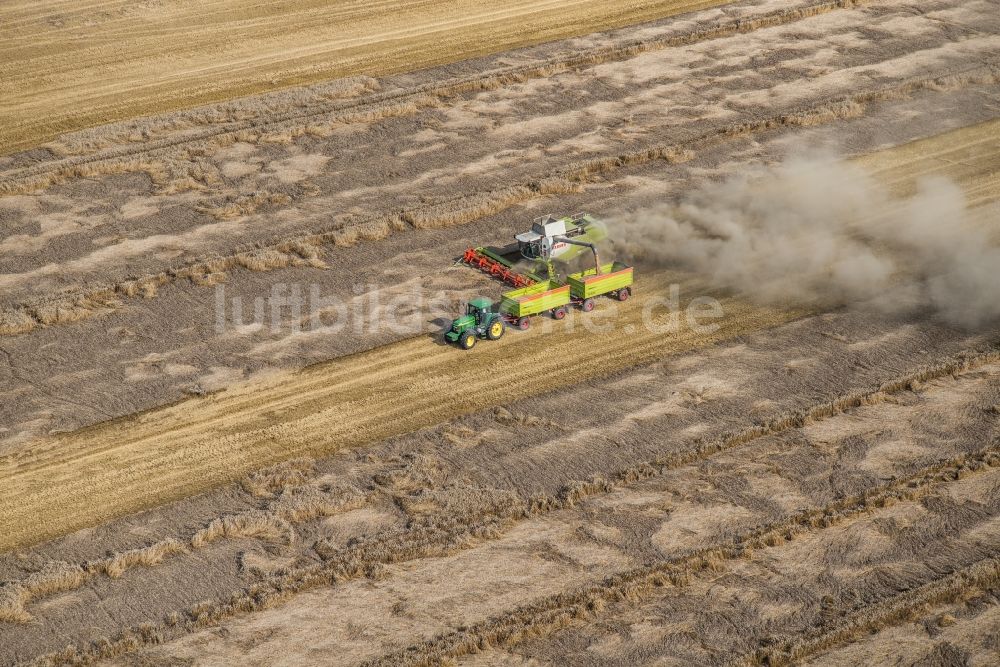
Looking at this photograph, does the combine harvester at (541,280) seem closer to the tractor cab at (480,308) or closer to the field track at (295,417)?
the tractor cab at (480,308)

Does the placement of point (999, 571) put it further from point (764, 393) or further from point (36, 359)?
point (36, 359)

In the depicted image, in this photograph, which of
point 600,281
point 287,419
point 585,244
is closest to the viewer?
point 287,419

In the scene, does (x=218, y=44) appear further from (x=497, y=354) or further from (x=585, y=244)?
(x=497, y=354)

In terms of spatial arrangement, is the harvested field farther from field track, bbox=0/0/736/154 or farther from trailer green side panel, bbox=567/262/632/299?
trailer green side panel, bbox=567/262/632/299

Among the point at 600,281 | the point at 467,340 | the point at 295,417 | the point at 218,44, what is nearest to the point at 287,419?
the point at 295,417

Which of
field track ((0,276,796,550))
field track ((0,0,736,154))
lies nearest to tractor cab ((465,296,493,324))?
field track ((0,276,796,550))

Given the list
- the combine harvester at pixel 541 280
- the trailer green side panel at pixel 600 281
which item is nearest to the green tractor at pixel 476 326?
the combine harvester at pixel 541 280
